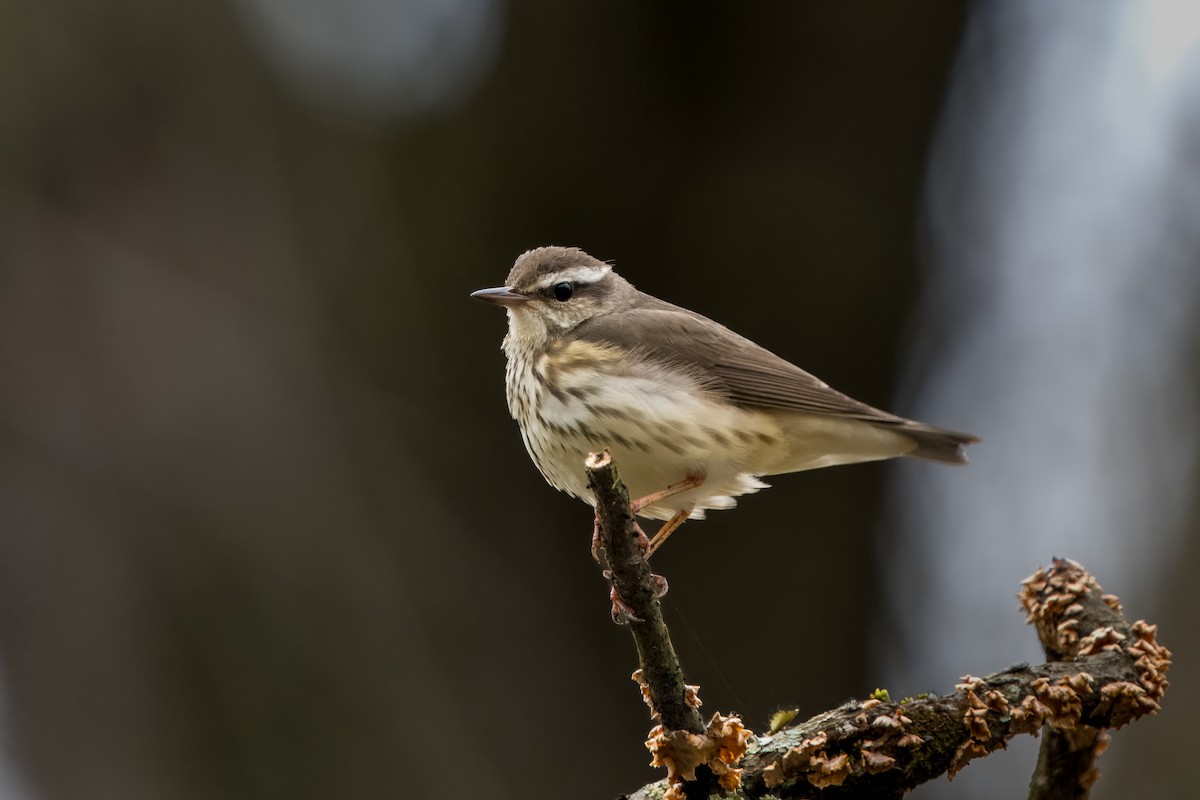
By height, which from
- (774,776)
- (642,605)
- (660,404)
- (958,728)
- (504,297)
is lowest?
(774,776)

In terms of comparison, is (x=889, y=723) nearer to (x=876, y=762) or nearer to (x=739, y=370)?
(x=876, y=762)

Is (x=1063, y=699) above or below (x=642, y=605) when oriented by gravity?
below

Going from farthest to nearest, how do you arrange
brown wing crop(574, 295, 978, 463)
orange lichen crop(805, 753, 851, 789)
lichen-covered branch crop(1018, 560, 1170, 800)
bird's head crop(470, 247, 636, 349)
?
bird's head crop(470, 247, 636, 349) → brown wing crop(574, 295, 978, 463) → lichen-covered branch crop(1018, 560, 1170, 800) → orange lichen crop(805, 753, 851, 789)

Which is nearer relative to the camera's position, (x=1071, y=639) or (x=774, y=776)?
(x=774, y=776)

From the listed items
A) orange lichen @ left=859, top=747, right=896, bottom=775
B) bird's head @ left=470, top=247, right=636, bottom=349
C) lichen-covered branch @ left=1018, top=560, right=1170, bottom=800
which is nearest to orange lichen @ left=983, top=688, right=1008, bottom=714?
lichen-covered branch @ left=1018, top=560, right=1170, bottom=800

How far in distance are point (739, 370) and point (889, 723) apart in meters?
2.00

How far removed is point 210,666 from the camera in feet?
18.2

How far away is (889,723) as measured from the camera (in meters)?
2.67

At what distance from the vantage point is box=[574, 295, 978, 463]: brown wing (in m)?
4.37

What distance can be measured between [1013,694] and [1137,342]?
16.7ft

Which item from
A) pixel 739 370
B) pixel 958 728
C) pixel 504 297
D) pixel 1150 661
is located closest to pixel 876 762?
pixel 958 728

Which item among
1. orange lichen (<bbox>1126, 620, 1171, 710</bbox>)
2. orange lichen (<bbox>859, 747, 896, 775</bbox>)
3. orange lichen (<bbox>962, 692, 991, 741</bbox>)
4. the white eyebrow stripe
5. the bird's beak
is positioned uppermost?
the white eyebrow stripe

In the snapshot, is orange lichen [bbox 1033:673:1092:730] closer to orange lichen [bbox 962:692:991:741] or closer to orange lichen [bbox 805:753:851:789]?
orange lichen [bbox 962:692:991:741]

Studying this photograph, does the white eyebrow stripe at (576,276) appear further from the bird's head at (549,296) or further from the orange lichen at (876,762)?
the orange lichen at (876,762)
